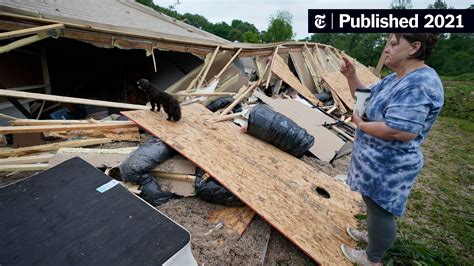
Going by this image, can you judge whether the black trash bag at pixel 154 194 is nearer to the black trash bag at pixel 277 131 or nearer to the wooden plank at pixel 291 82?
the black trash bag at pixel 277 131

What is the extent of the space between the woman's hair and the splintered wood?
1.74m

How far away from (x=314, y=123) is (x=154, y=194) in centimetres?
351

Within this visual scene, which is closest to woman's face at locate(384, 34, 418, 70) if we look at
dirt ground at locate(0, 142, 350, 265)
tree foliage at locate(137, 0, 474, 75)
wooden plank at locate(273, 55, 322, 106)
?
dirt ground at locate(0, 142, 350, 265)

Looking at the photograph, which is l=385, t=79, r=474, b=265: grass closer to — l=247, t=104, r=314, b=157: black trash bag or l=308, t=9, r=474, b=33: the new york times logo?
l=247, t=104, r=314, b=157: black trash bag

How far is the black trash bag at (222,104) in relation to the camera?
489 centimetres

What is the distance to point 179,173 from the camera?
2.88 m

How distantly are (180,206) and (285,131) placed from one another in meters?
1.88

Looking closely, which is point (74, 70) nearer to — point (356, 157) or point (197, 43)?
point (197, 43)

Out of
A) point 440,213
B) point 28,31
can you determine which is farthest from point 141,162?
point 440,213

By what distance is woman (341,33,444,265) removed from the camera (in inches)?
56.9

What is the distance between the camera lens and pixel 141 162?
108 inches

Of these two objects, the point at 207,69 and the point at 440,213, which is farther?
the point at 207,69

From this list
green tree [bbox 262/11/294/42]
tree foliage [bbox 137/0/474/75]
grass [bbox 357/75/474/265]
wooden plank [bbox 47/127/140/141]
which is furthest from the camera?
green tree [bbox 262/11/294/42]

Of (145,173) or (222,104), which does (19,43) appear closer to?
(145,173)
